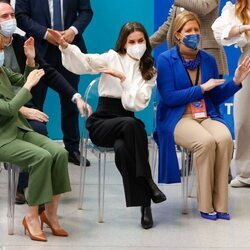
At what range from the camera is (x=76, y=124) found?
5562 millimetres

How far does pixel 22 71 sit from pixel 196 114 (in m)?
1.20

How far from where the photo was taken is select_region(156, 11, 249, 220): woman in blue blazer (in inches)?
163

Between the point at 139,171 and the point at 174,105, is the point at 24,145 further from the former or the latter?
the point at 174,105

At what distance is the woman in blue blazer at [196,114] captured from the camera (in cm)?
414

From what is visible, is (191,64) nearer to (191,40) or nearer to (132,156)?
(191,40)

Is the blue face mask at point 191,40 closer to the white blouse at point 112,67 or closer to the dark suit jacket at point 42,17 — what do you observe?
the white blouse at point 112,67

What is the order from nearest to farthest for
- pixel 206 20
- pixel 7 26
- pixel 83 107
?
1. pixel 7 26
2. pixel 83 107
3. pixel 206 20

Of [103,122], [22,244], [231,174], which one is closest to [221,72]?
[231,174]

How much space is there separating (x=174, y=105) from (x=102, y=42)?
2.07 m

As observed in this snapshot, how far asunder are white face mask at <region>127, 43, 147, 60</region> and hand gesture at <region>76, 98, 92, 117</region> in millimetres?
443

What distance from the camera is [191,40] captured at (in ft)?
14.0

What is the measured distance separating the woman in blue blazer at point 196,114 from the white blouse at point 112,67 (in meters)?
0.19

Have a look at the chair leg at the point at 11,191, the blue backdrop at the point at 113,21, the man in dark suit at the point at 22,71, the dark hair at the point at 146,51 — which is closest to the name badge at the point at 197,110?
the dark hair at the point at 146,51

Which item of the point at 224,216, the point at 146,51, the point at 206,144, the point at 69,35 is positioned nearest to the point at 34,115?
the point at 146,51
